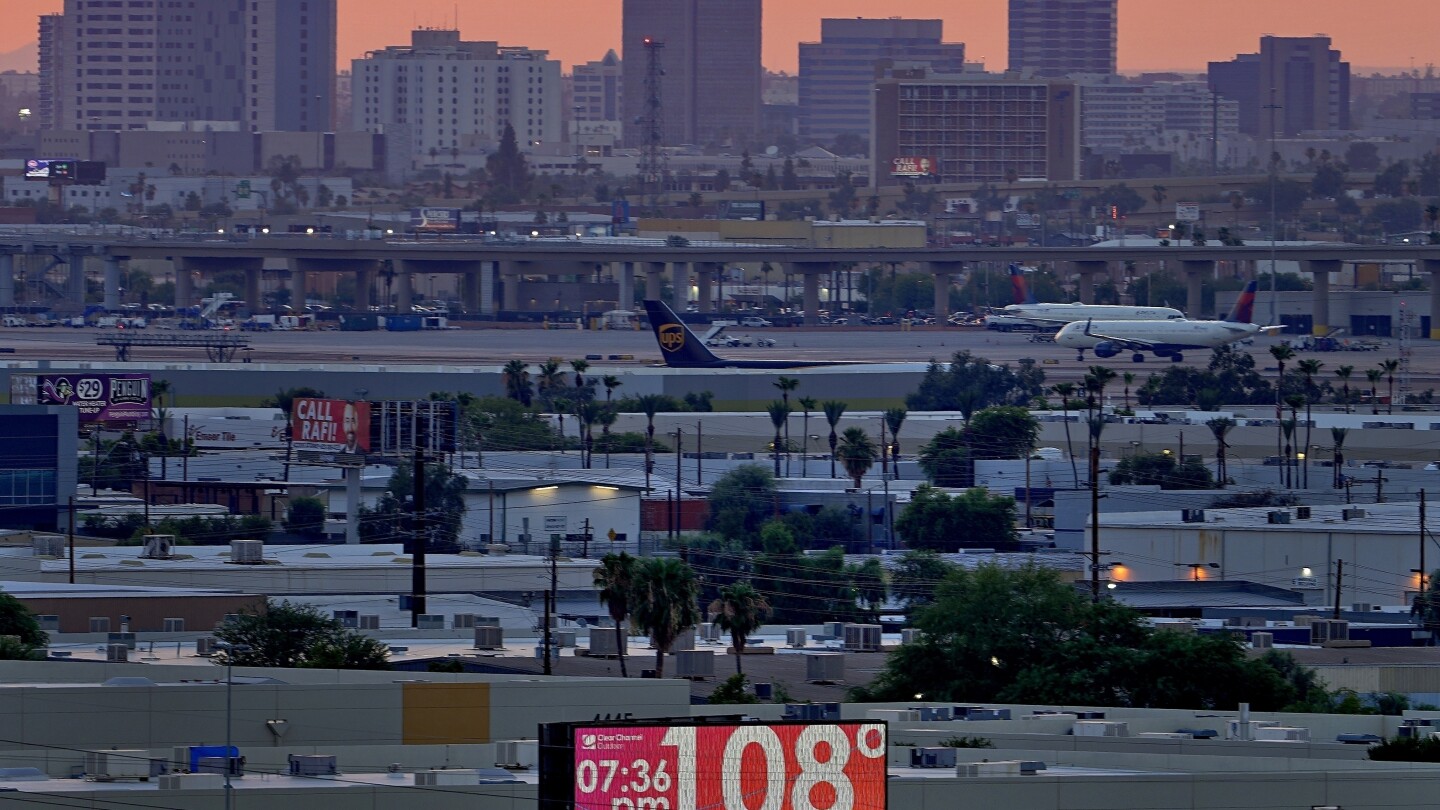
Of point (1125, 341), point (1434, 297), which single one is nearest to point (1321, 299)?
point (1434, 297)

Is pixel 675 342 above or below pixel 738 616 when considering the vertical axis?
above

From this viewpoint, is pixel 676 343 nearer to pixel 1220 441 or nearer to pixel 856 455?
pixel 856 455

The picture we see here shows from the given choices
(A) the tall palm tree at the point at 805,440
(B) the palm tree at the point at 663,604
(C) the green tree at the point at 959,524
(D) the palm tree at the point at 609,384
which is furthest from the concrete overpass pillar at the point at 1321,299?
(B) the palm tree at the point at 663,604

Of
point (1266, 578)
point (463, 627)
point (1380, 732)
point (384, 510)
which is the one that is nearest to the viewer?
point (1380, 732)

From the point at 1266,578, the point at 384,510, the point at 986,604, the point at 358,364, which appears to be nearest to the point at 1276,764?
the point at 986,604

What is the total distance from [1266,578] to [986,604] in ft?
86.4

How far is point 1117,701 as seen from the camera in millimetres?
44750

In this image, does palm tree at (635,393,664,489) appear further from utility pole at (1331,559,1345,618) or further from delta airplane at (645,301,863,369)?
utility pole at (1331,559,1345,618)

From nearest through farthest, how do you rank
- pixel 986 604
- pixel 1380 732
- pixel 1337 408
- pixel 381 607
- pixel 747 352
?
pixel 1380 732 < pixel 986 604 < pixel 381 607 < pixel 1337 408 < pixel 747 352

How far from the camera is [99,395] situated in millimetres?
103250

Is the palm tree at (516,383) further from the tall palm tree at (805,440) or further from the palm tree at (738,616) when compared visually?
the palm tree at (738,616)

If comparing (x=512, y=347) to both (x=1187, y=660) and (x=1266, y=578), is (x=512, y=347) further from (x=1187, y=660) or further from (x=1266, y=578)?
(x=1187, y=660)

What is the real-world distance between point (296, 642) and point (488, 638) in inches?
157

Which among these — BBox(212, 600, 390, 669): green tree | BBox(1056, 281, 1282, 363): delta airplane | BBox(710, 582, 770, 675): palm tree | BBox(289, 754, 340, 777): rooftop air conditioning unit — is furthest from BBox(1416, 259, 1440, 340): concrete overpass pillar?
BBox(289, 754, 340, 777): rooftop air conditioning unit
